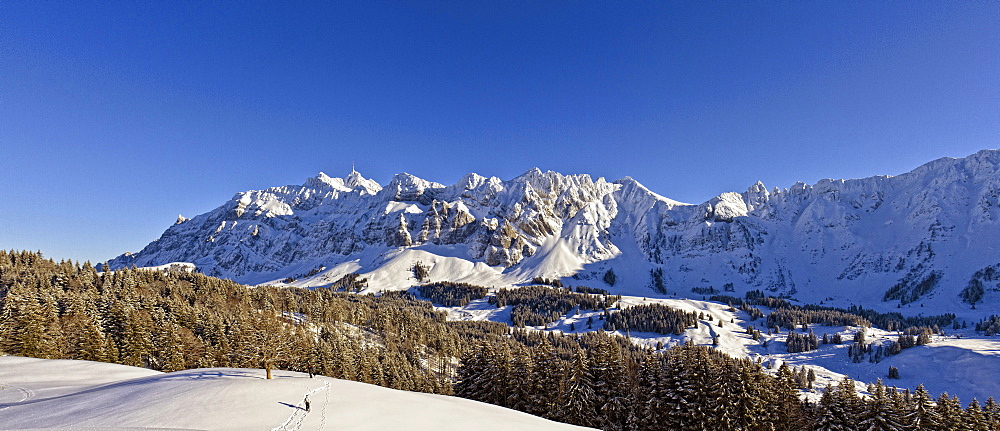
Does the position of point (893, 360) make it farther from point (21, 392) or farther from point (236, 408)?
point (21, 392)

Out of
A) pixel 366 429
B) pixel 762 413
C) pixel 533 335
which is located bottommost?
pixel 533 335

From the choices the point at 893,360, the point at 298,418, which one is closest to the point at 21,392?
the point at 298,418

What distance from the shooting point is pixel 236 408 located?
24766 mm

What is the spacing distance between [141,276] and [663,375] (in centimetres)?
16336

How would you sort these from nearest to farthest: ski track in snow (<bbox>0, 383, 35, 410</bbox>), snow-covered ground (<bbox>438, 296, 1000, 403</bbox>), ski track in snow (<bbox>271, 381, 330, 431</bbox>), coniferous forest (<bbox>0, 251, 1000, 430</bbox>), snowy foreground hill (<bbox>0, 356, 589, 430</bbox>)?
ski track in snow (<bbox>271, 381, 330, 431</bbox>)
snowy foreground hill (<bbox>0, 356, 589, 430</bbox>)
ski track in snow (<bbox>0, 383, 35, 410</bbox>)
coniferous forest (<bbox>0, 251, 1000, 430</bbox>)
snow-covered ground (<bbox>438, 296, 1000, 403</bbox>)

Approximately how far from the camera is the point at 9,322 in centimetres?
6134

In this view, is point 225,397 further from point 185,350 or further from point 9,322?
point 9,322

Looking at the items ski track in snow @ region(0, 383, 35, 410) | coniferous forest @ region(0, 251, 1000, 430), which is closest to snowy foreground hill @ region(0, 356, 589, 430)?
ski track in snow @ region(0, 383, 35, 410)

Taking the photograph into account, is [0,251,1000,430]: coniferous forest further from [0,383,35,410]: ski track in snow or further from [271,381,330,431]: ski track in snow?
[0,383,35,410]: ski track in snow

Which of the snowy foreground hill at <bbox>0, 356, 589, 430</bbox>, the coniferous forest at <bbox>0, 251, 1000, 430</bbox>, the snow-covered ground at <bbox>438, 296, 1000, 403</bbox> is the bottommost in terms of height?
the snow-covered ground at <bbox>438, 296, 1000, 403</bbox>

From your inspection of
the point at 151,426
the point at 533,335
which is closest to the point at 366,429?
the point at 151,426

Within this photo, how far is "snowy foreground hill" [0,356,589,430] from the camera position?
886 inches

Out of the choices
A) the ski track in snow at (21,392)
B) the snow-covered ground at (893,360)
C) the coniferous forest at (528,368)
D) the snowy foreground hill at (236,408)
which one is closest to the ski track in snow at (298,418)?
the snowy foreground hill at (236,408)

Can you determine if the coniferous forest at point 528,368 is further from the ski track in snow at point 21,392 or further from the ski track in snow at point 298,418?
the ski track in snow at point 21,392
